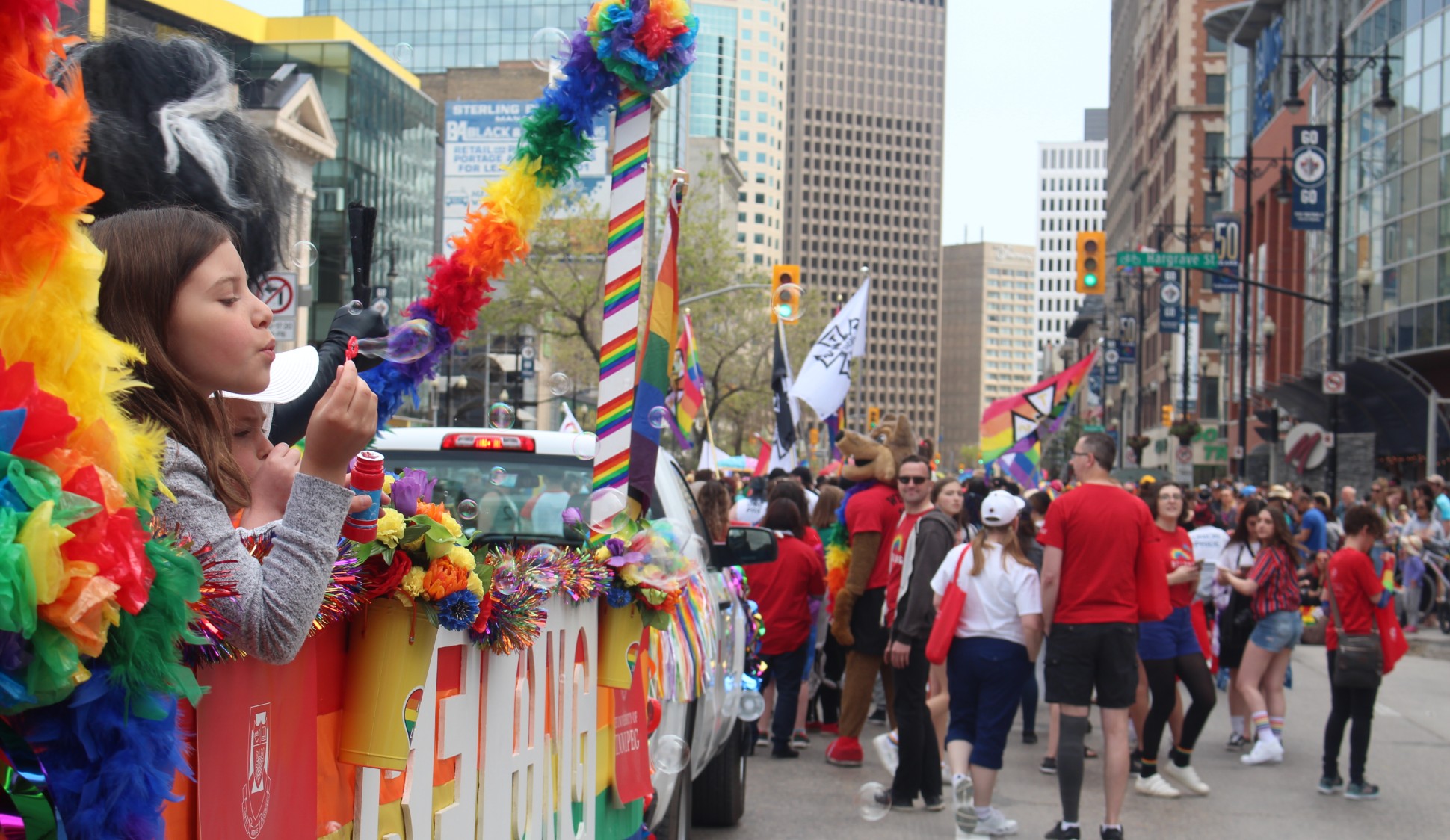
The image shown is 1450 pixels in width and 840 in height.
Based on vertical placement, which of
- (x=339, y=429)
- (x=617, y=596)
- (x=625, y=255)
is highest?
(x=625, y=255)

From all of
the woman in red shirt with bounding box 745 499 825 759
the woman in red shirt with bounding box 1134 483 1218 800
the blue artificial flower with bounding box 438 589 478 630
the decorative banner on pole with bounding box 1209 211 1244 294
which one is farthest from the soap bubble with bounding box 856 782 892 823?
the decorative banner on pole with bounding box 1209 211 1244 294

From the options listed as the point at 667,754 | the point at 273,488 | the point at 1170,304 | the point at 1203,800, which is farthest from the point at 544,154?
the point at 1170,304

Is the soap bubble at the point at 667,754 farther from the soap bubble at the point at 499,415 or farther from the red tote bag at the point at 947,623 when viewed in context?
the red tote bag at the point at 947,623

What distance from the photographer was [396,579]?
2.68 m

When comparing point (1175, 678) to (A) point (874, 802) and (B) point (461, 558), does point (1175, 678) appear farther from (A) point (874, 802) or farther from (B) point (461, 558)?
(B) point (461, 558)

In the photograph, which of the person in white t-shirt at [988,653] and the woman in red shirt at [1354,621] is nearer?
the person in white t-shirt at [988,653]

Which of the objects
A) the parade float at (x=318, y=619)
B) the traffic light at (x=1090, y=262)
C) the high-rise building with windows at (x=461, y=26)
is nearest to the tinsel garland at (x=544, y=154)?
the parade float at (x=318, y=619)

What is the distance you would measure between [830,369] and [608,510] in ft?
39.8

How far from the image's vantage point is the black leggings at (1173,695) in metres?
8.58

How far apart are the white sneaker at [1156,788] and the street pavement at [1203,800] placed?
2.6 inches

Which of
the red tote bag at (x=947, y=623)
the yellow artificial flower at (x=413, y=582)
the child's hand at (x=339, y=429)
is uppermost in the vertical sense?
the child's hand at (x=339, y=429)

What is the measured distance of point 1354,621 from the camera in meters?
8.46

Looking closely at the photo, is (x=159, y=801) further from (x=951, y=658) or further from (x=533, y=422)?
(x=533, y=422)

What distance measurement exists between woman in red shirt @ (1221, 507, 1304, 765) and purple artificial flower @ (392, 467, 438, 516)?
8.29 meters
